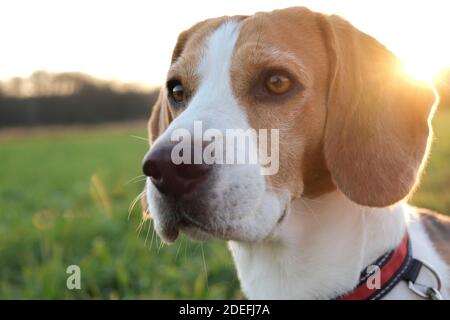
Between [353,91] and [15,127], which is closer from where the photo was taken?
[353,91]

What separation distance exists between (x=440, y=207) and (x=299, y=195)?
3813 mm

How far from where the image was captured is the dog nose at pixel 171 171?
2373 mm

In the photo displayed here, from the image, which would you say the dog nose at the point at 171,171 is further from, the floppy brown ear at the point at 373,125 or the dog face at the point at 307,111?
the floppy brown ear at the point at 373,125

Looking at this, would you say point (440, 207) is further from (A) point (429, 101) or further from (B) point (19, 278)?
(B) point (19, 278)

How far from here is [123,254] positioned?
215 inches

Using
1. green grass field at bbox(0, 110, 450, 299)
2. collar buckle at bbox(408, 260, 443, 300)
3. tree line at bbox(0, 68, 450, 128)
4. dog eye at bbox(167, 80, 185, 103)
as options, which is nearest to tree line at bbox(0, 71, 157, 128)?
tree line at bbox(0, 68, 450, 128)

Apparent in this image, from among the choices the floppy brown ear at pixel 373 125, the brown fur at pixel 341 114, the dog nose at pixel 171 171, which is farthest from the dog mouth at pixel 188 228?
the floppy brown ear at pixel 373 125

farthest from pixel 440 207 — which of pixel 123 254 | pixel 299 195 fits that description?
pixel 299 195

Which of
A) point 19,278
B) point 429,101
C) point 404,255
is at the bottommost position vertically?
point 19,278

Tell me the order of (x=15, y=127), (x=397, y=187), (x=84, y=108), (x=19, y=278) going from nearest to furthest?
(x=397, y=187)
(x=19, y=278)
(x=15, y=127)
(x=84, y=108)

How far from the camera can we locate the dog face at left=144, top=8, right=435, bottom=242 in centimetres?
269

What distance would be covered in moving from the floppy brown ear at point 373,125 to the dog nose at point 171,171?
780mm

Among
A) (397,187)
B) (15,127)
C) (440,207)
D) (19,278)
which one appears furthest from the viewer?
(15,127)

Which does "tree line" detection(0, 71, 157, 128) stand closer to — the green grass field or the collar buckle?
the green grass field
